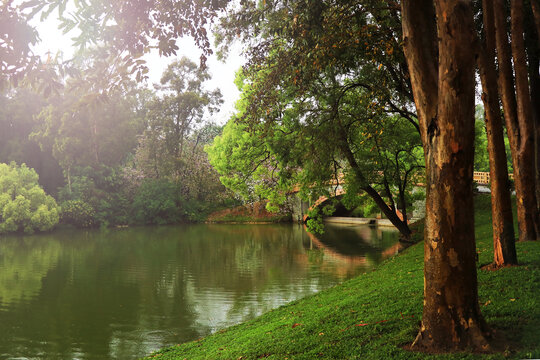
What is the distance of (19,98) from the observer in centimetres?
3503

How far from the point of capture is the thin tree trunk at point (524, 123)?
7.80m

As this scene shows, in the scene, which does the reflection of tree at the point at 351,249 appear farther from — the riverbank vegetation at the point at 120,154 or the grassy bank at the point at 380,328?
the riverbank vegetation at the point at 120,154

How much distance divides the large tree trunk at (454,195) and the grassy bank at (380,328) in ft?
0.81

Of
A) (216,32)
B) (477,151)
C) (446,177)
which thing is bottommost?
(446,177)

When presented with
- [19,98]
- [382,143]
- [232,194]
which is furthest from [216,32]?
[19,98]

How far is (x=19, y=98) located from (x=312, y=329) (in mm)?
36770

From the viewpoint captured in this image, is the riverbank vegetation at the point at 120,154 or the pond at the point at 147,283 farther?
the riverbank vegetation at the point at 120,154

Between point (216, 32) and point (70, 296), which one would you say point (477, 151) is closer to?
point (216, 32)

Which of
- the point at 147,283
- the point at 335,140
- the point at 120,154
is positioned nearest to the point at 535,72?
the point at 335,140

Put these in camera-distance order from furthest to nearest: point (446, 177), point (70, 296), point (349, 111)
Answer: point (349, 111), point (70, 296), point (446, 177)

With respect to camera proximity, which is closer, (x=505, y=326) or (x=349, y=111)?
(x=505, y=326)

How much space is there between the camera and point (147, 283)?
13.8 metres

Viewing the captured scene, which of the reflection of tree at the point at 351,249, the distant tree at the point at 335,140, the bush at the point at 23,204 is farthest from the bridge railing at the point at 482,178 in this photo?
the bush at the point at 23,204

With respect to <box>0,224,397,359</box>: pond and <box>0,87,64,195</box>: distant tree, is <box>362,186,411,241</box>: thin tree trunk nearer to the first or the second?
<box>0,224,397,359</box>: pond
